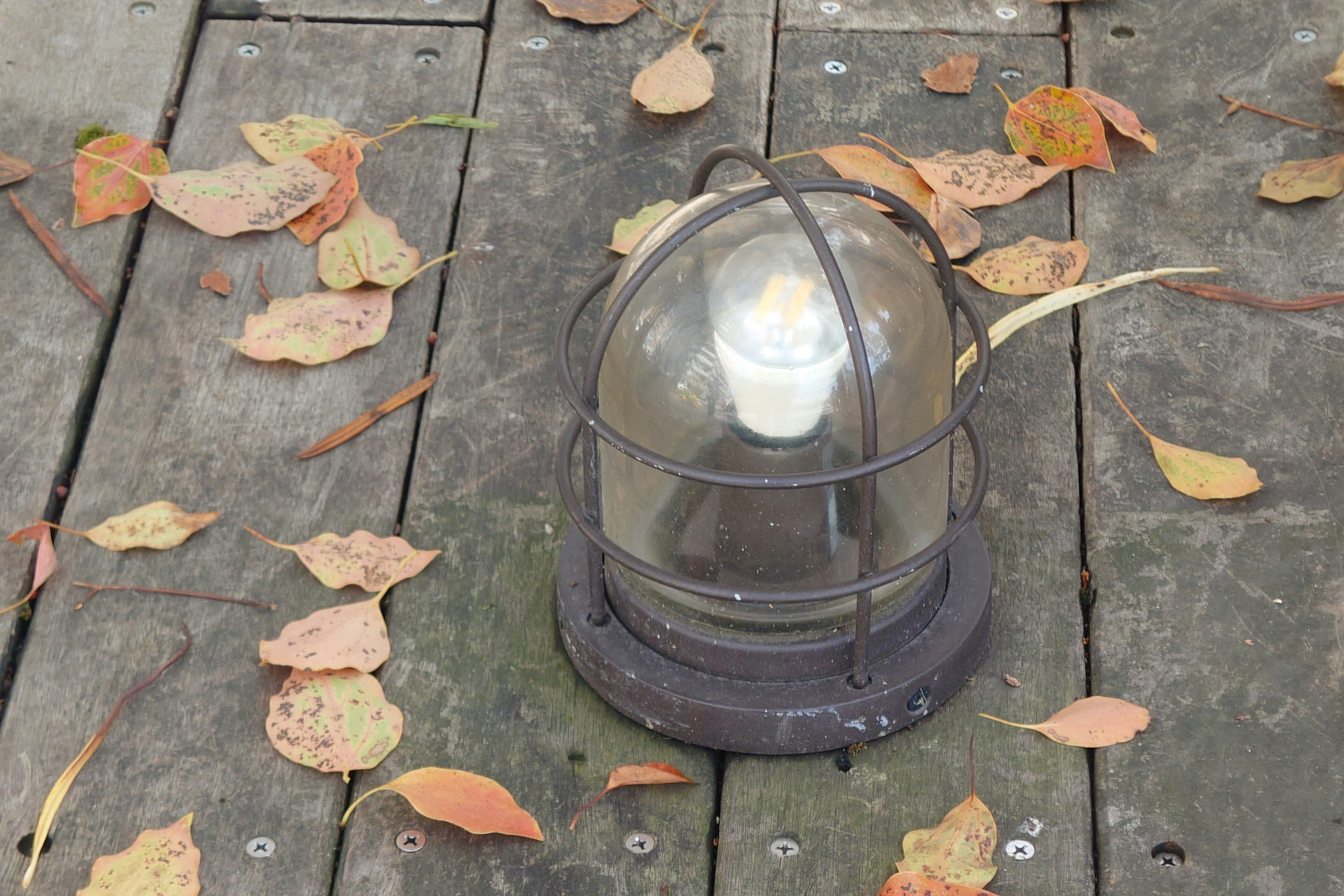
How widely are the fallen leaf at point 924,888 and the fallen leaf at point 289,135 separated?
1169mm

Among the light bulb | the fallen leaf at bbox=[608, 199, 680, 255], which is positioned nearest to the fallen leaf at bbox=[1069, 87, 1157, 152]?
the fallen leaf at bbox=[608, 199, 680, 255]

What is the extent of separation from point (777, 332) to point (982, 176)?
71cm

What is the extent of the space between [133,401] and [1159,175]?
127 cm

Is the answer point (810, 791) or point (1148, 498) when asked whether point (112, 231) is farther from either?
point (1148, 498)

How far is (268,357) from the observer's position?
5.34 feet

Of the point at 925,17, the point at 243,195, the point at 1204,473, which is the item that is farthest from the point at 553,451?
the point at 925,17

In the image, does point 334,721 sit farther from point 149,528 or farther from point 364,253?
point 364,253

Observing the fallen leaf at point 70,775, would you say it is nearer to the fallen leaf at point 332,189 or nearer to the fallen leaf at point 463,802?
the fallen leaf at point 463,802

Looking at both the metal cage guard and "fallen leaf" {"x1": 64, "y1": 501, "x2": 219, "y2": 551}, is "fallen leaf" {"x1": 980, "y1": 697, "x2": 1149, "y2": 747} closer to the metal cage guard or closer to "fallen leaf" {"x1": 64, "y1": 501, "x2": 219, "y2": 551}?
the metal cage guard

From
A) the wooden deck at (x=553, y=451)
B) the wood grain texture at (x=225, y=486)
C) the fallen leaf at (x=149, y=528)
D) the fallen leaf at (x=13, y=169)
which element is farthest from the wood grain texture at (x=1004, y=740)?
the fallen leaf at (x=13, y=169)

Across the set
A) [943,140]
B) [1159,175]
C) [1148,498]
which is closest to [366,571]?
[1148,498]

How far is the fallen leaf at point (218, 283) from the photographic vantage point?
5.57 ft

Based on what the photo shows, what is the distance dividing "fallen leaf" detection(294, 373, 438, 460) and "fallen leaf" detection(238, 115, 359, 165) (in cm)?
41

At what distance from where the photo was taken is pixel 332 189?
1.79 m
